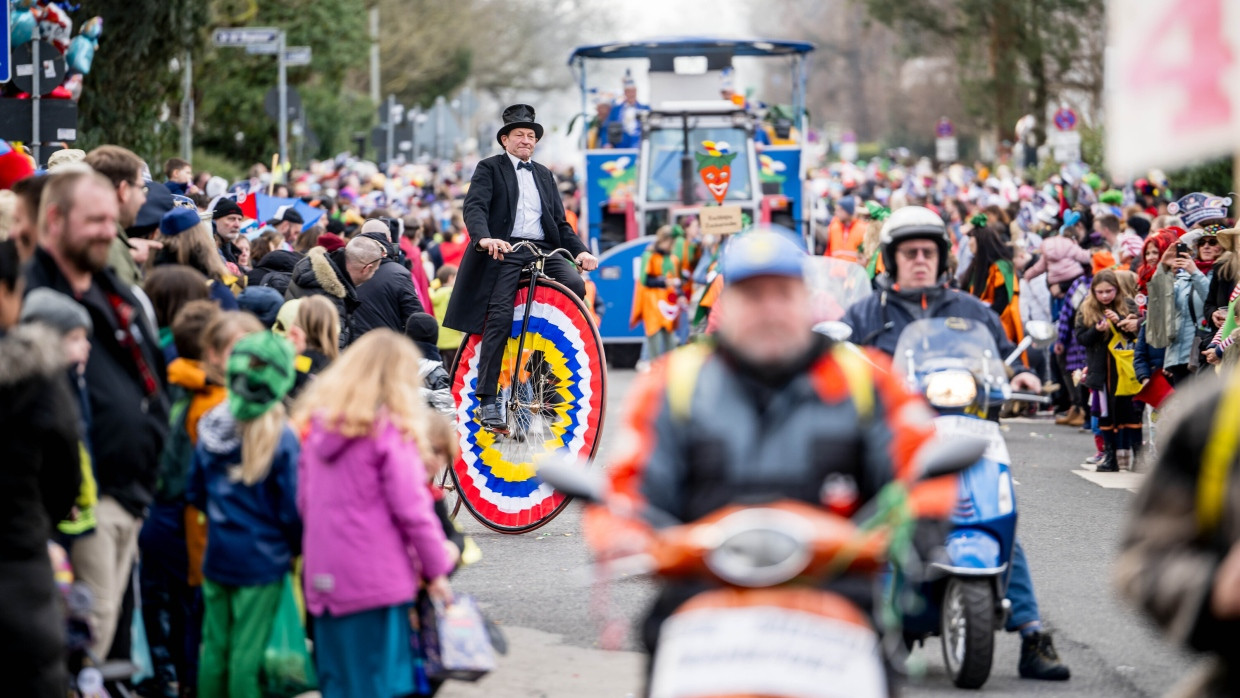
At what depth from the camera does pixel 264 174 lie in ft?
81.0

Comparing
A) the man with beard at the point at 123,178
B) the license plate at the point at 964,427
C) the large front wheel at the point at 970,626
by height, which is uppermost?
the man with beard at the point at 123,178


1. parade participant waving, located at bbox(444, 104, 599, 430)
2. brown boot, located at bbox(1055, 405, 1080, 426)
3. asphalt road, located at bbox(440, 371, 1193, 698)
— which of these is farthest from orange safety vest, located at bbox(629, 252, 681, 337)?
parade participant waving, located at bbox(444, 104, 599, 430)

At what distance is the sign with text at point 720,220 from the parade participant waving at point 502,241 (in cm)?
914

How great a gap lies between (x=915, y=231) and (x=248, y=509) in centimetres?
278

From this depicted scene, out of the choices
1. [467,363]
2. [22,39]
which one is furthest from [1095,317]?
[22,39]

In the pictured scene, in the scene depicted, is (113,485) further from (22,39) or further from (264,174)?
(264,174)

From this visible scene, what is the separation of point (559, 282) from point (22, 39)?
19.0 feet

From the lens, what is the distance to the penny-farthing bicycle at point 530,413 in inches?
413

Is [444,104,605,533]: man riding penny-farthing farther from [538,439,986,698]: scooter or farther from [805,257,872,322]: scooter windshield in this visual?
[538,439,986,698]: scooter

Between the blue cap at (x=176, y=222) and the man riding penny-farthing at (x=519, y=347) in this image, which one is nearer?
the blue cap at (x=176, y=222)

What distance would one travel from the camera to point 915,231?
23.7 ft

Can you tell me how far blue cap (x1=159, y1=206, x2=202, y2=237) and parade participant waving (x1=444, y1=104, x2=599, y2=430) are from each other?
232 cm

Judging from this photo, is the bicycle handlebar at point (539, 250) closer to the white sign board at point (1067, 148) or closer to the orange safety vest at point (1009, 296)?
the orange safety vest at point (1009, 296)

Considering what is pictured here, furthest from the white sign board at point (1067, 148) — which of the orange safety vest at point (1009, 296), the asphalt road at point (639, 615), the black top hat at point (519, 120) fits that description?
the black top hat at point (519, 120)
